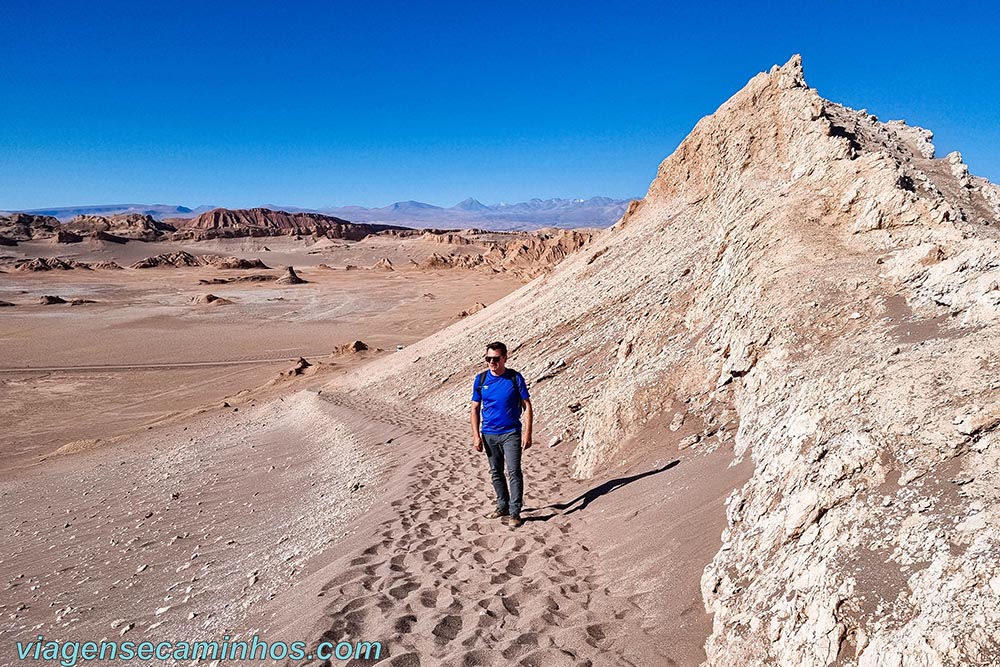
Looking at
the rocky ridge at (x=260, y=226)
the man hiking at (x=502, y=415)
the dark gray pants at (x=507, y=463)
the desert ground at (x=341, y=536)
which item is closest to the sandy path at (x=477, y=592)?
the desert ground at (x=341, y=536)

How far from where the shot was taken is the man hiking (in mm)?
4664

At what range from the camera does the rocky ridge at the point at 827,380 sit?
221cm

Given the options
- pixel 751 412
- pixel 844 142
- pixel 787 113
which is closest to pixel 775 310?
pixel 751 412

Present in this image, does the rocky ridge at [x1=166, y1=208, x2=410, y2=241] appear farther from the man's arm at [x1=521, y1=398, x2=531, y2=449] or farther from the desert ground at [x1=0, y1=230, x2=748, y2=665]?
the man's arm at [x1=521, y1=398, x2=531, y2=449]

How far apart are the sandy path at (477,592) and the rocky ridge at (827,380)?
0.63 meters

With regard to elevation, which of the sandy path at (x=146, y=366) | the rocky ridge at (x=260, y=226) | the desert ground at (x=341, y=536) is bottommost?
the sandy path at (x=146, y=366)

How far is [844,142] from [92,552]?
8984 millimetres

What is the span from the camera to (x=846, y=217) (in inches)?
223

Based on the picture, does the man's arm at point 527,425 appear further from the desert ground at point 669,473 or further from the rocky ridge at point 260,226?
the rocky ridge at point 260,226

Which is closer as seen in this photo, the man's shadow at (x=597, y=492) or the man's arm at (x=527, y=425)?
the man's arm at (x=527, y=425)

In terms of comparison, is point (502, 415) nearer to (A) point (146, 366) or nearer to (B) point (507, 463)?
(B) point (507, 463)

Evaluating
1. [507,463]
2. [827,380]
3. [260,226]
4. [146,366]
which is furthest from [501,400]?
[260,226]

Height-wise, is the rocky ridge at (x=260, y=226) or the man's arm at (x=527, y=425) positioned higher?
the rocky ridge at (x=260, y=226)

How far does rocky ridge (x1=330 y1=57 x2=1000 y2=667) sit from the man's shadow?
45 cm
